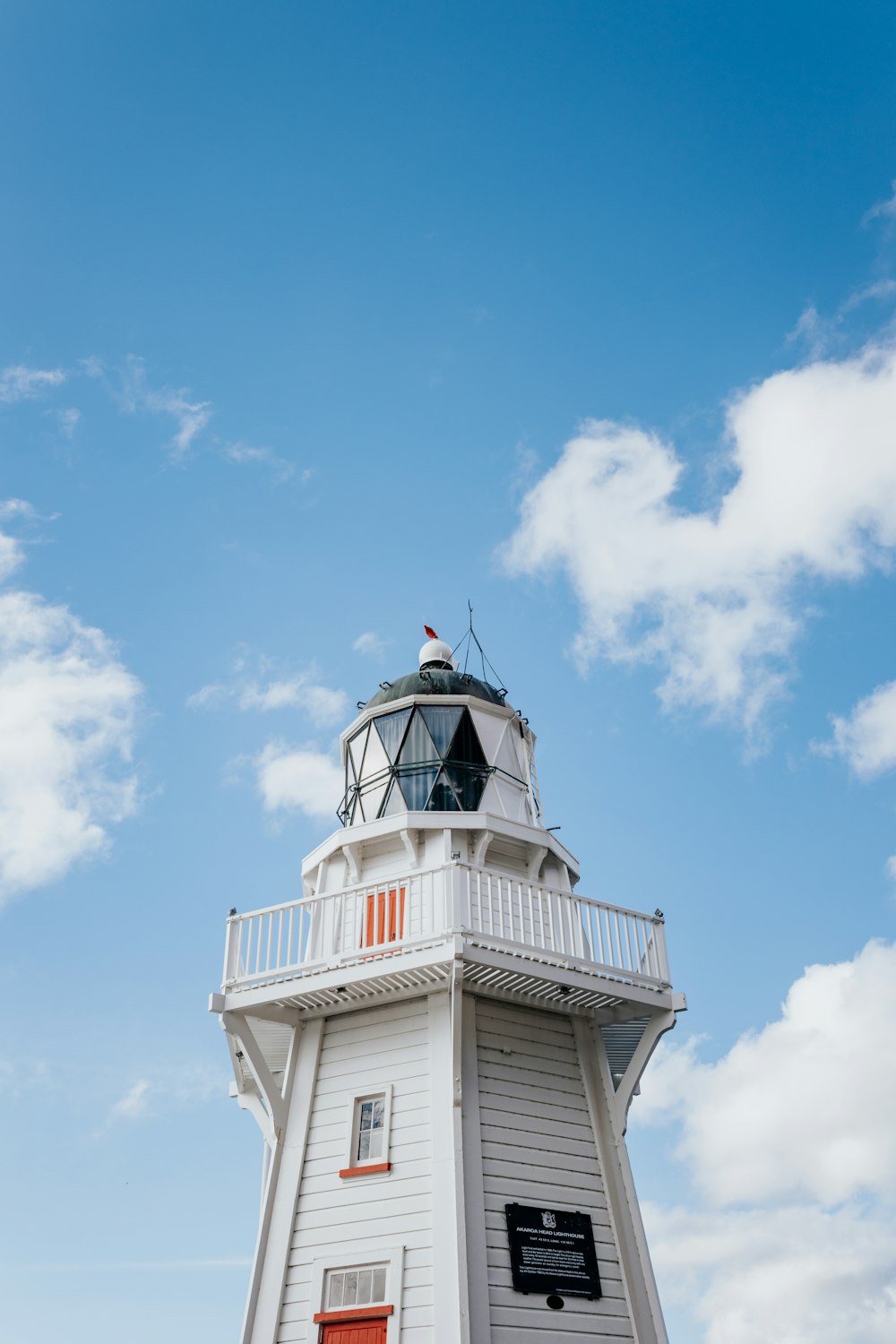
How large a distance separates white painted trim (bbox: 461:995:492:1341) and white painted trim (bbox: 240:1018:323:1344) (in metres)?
2.11

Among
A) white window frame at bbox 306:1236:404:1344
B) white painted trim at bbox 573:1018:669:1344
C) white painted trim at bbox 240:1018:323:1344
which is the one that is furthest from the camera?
white painted trim at bbox 573:1018:669:1344

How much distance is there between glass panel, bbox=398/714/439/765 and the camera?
17359mm

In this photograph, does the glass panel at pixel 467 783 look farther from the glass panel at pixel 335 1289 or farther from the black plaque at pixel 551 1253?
the glass panel at pixel 335 1289

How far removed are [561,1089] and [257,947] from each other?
4.32m

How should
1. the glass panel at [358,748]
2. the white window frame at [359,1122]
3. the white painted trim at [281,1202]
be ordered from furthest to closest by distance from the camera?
the glass panel at [358,748] → the white window frame at [359,1122] → the white painted trim at [281,1202]

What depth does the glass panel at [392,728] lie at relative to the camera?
697 inches

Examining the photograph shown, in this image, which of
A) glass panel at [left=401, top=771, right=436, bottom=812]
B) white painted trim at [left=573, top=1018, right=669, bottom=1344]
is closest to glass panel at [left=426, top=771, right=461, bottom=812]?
glass panel at [left=401, top=771, right=436, bottom=812]

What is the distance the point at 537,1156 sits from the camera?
13.5m

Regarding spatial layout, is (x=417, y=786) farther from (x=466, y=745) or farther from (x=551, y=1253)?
(x=551, y=1253)

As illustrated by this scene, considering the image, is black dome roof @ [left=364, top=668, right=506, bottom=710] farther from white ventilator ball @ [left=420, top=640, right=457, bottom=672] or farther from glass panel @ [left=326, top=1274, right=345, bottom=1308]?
glass panel @ [left=326, top=1274, right=345, bottom=1308]

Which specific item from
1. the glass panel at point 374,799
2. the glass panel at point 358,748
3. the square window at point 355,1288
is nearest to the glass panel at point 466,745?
the glass panel at point 374,799

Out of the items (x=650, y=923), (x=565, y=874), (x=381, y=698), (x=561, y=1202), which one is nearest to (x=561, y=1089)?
(x=561, y=1202)

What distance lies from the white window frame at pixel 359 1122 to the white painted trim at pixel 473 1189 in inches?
38.0

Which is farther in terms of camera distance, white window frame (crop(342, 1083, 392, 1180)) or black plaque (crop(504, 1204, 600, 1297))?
white window frame (crop(342, 1083, 392, 1180))
